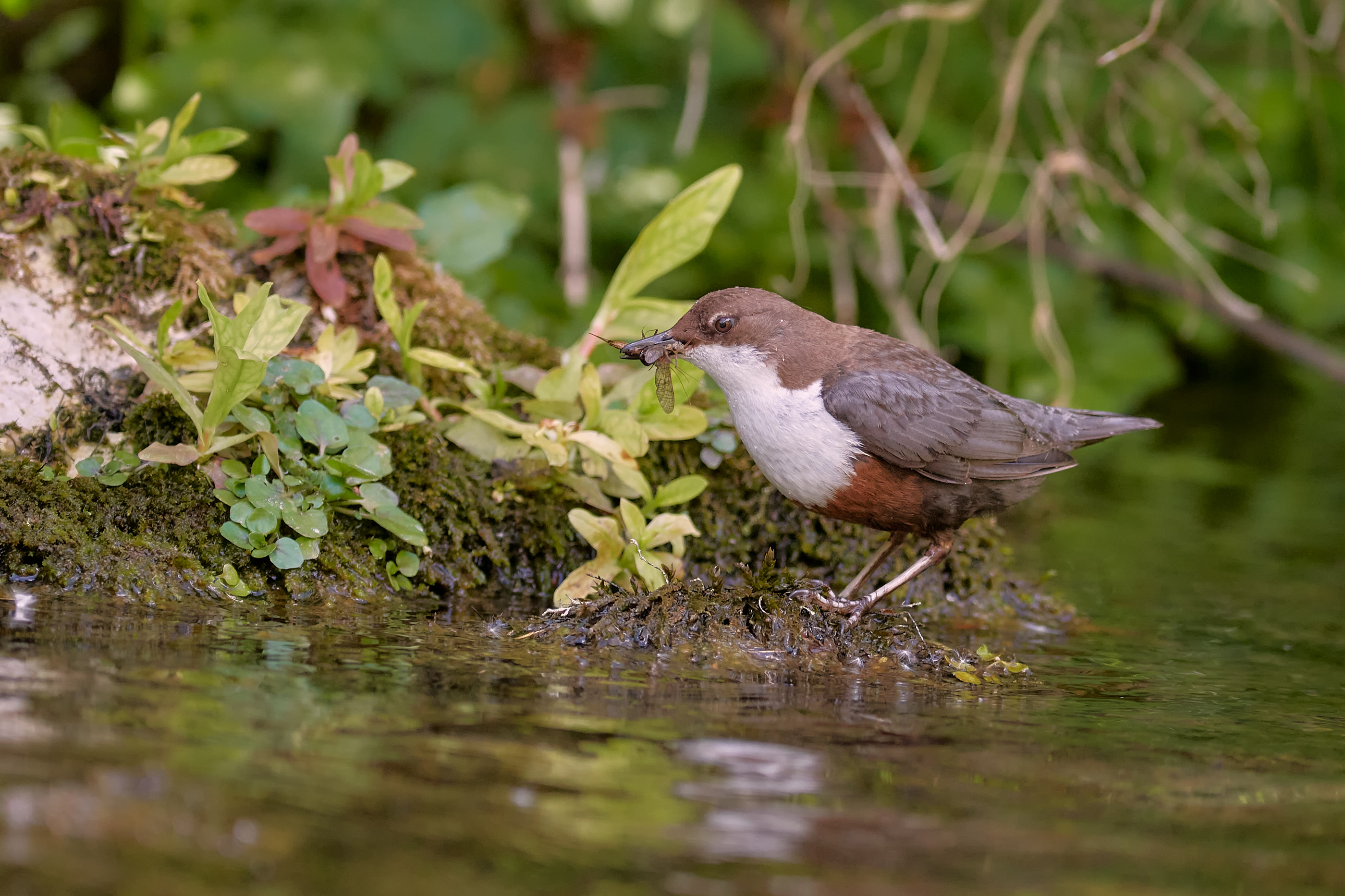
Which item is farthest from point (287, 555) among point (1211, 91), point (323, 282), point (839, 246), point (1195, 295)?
point (1195, 295)

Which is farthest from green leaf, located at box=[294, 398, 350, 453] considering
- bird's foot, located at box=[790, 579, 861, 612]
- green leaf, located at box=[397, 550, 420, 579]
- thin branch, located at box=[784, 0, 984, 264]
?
thin branch, located at box=[784, 0, 984, 264]

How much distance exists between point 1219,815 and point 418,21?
607 centimetres

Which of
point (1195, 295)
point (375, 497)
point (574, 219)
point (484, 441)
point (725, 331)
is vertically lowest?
point (375, 497)

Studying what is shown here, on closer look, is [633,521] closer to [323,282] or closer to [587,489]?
[587,489]

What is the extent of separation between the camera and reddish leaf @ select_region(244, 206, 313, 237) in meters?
4.02

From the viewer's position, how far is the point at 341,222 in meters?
4.15

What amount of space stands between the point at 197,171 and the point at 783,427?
201 cm

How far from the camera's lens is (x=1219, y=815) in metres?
2.30

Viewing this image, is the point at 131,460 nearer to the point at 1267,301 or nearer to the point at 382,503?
the point at 382,503

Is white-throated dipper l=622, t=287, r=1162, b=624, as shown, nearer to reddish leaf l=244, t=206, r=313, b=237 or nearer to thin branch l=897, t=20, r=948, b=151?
reddish leaf l=244, t=206, r=313, b=237

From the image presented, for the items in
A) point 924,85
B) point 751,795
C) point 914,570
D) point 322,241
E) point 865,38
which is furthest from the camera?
point 924,85

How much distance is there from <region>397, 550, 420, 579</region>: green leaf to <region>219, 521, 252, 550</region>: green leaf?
44 centimetres

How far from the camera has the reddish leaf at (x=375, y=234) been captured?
413cm

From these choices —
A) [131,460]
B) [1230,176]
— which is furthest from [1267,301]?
[131,460]
